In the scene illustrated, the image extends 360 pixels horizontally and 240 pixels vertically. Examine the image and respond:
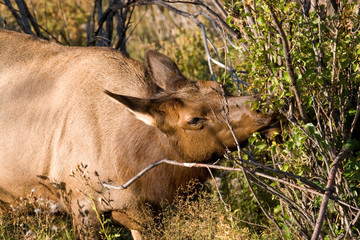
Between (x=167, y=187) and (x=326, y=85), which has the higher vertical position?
(x=326, y=85)

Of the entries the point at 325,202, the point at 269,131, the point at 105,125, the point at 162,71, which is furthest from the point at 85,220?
the point at 325,202

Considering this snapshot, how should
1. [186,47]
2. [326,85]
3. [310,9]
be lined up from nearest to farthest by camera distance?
[326,85] → [310,9] → [186,47]

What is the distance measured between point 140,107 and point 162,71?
759 mm

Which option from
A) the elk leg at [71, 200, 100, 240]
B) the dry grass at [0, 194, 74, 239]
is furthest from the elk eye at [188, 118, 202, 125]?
the dry grass at [0, 194, 74, 239]

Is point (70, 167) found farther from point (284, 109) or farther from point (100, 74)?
point (284, 109)

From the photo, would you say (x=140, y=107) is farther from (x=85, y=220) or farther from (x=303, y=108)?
(x=303, y=108)

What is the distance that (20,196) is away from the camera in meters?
5.89

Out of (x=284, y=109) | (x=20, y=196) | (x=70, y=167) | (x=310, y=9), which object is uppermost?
(x=310, y=9)

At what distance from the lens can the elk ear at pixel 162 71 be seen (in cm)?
566

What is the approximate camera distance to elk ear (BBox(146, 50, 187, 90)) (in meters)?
5.66

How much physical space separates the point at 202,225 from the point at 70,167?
1340mm

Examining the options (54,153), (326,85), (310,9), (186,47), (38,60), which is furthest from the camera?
(186,47)

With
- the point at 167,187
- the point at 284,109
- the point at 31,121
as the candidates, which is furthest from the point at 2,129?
the point at 284,109

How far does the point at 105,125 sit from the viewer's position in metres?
5.49
